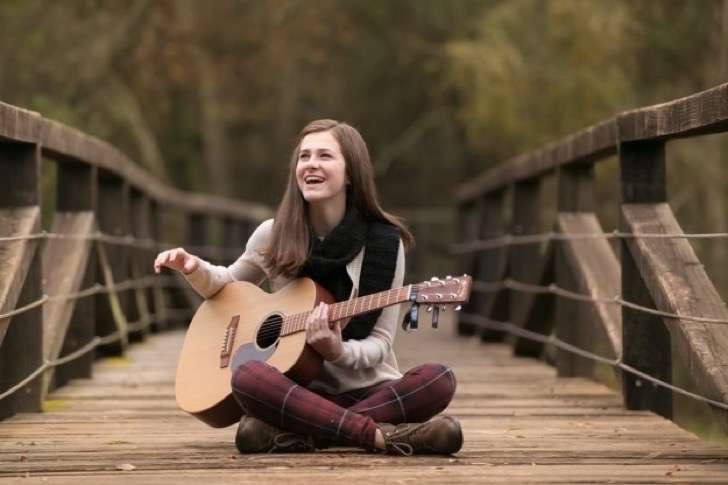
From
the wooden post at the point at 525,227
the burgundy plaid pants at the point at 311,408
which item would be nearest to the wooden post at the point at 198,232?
the wooden post at the point at 525,227

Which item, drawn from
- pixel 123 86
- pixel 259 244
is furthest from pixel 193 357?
pixel 123 86

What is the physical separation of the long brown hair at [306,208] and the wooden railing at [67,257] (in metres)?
0.93

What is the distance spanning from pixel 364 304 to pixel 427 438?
1.31 feet

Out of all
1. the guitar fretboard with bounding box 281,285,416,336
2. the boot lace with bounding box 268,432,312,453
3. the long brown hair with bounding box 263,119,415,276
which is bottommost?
the boot lace with bounding box 268,432,312,453

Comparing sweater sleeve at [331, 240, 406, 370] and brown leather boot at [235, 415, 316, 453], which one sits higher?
sweater sleeve at [331, 240, 406, 370]

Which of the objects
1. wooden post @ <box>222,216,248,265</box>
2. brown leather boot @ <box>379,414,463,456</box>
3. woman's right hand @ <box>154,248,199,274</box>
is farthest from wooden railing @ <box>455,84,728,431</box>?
wooden post @ <box>222,216,248,265</box>

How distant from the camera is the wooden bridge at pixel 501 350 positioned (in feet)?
12.5

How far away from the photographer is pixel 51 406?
528 centimetres

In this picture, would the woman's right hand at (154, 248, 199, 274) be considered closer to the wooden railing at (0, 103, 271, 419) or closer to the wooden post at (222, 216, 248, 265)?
the wooden railing at (0, 103, 271, 419)

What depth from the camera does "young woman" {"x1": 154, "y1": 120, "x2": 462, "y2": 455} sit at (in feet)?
13.0

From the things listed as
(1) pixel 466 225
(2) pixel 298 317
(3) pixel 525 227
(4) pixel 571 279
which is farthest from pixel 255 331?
(1) pixel 466 225

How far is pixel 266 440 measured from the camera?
4008 millimetres

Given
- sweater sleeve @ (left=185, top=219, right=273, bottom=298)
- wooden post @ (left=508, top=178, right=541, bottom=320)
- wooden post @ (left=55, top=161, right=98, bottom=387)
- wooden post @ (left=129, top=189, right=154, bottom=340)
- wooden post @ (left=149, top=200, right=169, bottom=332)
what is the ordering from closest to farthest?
1. sweater sleeve @ (left=185, top=219, right=273, bottom=298)
2. wooden post @ (left=55, top=161, right=98, bottom=387)
3. wooden post @ (left=508, top=178, right=541, bottom=320)
4. wooden post @ (left=129, top=189, right=154, bottom=340)
5. wooden post @ (left=149, top=200, right=169, bottom=332)

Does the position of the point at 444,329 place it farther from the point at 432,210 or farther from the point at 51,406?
the point at 432,210
